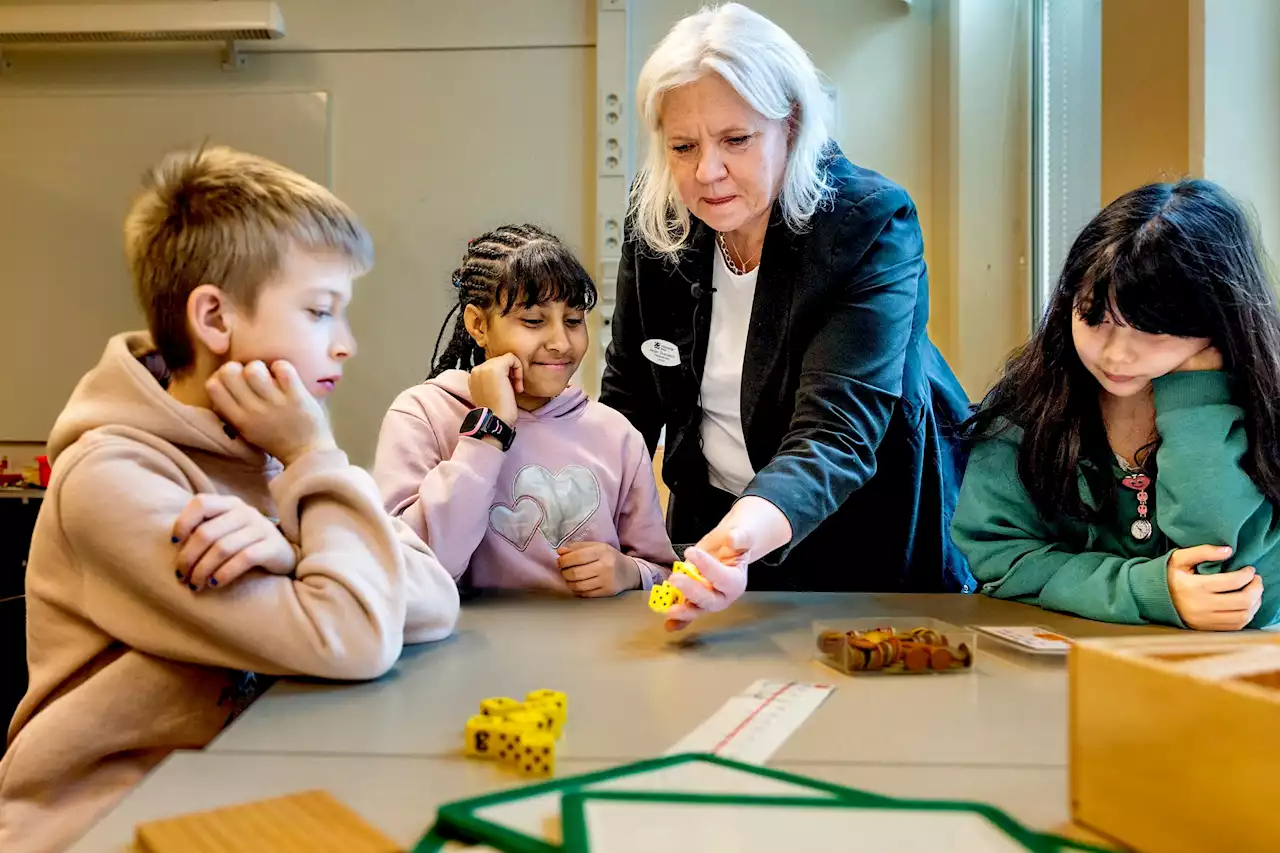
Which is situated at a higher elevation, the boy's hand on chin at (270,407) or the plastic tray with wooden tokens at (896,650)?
the boy's hand on chin at (270,407)

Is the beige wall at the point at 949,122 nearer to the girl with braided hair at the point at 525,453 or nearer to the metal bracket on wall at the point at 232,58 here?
the metal bracket on wall at the point at 232,58

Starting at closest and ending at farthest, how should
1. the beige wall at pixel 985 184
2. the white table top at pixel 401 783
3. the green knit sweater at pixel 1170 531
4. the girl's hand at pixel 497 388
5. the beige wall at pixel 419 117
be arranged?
the white table top at pixel 401 783, the green knit sweater at pixel 1170 531, the girl's hand at pixel 497 388, the beige wall at pixel 985 184, the beige wall at pixel 419 117

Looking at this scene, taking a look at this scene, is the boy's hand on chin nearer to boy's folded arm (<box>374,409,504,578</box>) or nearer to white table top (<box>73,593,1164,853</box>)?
white table top (<box>73,593,1164,853</box>)

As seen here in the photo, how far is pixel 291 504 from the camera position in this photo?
1.10m

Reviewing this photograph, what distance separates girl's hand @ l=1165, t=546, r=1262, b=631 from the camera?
126 centimetres

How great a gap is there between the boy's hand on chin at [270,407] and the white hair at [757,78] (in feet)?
2.54

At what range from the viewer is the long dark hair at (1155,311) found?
128 centimetres

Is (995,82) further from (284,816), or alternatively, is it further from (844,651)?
(284,816)

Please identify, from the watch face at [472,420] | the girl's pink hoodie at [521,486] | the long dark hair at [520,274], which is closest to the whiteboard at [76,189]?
the long dark hair at [520,274]

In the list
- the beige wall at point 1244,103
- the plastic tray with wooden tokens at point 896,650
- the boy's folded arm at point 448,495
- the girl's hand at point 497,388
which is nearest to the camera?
the plastic tray with wooden tokens at point 896,650

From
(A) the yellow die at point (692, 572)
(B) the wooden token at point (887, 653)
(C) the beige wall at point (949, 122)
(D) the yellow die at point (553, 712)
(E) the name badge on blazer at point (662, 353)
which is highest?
(C) the beige wall at point (949, 122)

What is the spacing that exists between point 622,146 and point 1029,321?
1547mm

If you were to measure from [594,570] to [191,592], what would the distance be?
65 centimetres

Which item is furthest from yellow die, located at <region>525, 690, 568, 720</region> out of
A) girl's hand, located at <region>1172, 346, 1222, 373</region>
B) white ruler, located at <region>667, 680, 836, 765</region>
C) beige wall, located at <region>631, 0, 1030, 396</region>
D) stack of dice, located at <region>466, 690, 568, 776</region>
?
beige wall, located at <region>631, 0, 1030, 396</region>
